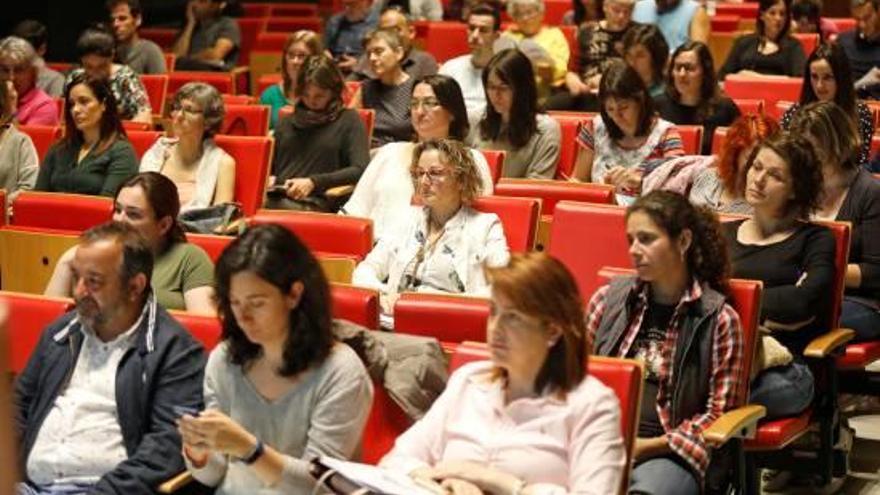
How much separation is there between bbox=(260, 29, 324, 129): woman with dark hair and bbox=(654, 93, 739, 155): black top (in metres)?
1.76

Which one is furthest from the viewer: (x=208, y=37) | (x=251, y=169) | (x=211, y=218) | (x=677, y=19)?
(x=208, y=37)

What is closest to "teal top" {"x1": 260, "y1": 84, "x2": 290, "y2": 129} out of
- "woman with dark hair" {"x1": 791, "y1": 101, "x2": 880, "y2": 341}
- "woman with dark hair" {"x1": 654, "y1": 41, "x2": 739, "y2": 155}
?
"woman with dark hair" {"x1": 654, "y1": 41, "x2": 739, "y2": 155}

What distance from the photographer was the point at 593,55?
8000 mm

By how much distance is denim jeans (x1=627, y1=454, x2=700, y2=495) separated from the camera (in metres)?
3.20

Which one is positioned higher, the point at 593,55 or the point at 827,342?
the point at 593,55

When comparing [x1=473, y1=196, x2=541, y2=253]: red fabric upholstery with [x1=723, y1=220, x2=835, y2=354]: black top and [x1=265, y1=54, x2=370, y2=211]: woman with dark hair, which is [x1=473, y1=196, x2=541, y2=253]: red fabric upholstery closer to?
[x1=723, y1=220, x2=835, y2=354]: black top

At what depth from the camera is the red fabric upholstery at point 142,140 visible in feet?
19.9

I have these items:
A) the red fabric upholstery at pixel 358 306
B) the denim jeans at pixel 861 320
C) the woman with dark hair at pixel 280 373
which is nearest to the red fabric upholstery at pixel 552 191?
the denim jeans at pixel 861 320

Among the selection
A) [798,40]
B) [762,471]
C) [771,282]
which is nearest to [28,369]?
[771,282]

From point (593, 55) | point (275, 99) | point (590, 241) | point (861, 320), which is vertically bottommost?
point (861, 320)

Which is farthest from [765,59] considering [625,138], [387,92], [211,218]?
[211,218]

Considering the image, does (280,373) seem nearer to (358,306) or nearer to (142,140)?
(358,306)

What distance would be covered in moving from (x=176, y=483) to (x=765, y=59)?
18.0 feet

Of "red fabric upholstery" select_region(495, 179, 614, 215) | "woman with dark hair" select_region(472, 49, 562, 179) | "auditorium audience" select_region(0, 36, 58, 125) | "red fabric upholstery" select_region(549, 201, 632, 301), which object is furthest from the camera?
"auditorium audience" select_region(0, 36, 58, 125)
